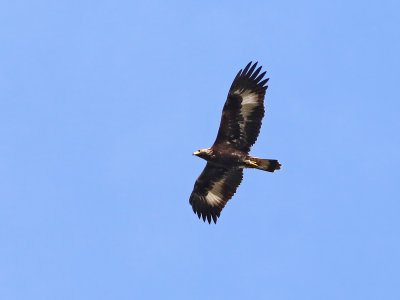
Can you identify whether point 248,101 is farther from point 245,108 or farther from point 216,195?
point 216,195

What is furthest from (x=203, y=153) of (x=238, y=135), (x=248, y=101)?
(x=248, y=101)

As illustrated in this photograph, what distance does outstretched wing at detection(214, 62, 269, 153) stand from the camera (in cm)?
2950

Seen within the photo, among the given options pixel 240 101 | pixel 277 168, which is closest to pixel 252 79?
pixel 240 101

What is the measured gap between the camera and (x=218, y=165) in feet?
101

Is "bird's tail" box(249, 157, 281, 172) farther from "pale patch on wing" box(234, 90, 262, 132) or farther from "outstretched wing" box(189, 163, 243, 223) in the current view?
"pale patch on wing" box(234, 90, 262, 132)

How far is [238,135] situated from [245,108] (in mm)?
918

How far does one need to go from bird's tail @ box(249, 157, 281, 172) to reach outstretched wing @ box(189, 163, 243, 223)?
3.08 ft

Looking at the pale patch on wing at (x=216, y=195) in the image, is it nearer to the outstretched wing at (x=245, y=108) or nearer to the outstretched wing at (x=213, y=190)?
the outstretched wing at (x=213, y=190)

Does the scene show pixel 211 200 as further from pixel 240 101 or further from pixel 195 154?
pixel 240 101

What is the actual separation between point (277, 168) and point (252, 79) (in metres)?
2.83

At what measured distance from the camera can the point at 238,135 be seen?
29.9m

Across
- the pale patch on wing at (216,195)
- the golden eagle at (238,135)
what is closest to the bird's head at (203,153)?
the golden eagle at (238,135)

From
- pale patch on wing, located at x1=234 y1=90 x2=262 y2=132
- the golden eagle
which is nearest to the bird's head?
the golden eagle

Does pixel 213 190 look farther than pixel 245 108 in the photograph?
Yes
